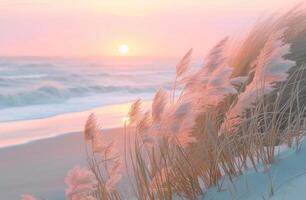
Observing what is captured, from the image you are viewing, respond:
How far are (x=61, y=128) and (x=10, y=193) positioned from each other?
443cm

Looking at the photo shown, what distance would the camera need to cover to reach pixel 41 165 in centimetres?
663

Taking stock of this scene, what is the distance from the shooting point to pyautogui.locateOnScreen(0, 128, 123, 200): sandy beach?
5.38m

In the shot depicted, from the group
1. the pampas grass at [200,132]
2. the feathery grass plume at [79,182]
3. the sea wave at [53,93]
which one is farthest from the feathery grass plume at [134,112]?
the sea wave at [53,93]

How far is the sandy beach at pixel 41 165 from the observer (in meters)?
5.38

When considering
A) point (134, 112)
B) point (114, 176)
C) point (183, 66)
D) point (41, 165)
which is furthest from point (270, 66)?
point (41, 165)

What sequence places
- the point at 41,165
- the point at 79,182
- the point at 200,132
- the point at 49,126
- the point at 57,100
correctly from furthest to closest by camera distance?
the point at 57,100, the point at 49,126, the point at 41,165, the point at 200,132, the point at 79,182

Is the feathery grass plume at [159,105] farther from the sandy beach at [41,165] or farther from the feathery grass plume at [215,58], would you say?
the sandy beach at [41,165]

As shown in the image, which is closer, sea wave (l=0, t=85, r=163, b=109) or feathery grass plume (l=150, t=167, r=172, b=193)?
feathery grass plume (l=150, t=167, r=172, b=193)

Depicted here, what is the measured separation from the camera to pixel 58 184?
5570mm

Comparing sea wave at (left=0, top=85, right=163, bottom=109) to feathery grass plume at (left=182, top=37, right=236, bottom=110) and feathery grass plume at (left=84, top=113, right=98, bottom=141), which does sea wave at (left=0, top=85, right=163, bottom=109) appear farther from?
feathery grass plume at (left=182, top=37, right=236, bottom=110)

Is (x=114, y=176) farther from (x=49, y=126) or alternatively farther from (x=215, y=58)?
(x=49, y=126)

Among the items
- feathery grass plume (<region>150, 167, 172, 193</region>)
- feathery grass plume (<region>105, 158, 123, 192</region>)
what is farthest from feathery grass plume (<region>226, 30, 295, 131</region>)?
feathery grass plume (<region>105, 158, 123, 192</region>)

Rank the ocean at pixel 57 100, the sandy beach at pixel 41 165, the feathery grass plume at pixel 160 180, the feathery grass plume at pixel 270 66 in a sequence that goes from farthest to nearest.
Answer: the ocean at pixel 57 100, the sandy beach at pixel 41 165, the feathery grass plume at pixel 160 180, the feathery grass plume at pixel 270 66

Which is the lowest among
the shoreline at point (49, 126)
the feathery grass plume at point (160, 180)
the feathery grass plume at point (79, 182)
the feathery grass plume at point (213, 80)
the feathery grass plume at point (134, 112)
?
the shoreline at point (49, 126)
